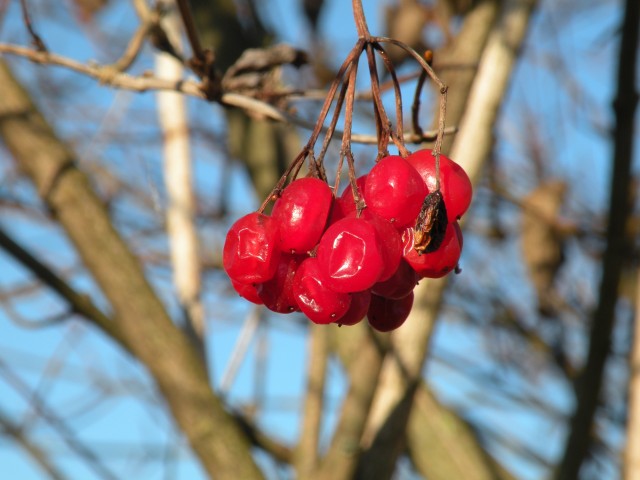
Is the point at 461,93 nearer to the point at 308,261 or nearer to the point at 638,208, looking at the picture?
the point at 308,261

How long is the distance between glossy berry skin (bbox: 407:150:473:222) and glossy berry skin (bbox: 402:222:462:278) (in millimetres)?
19

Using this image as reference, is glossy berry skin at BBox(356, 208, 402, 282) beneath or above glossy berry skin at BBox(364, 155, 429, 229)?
beneath

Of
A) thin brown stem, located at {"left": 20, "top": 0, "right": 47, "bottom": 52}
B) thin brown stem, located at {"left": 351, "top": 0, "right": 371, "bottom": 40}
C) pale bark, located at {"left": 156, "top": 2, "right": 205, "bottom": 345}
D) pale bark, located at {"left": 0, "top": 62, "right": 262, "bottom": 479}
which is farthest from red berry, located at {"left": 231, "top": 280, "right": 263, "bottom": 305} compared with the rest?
pale bark, located at {"left": 156, "top": 2, "right": 205, "bottom": 345}

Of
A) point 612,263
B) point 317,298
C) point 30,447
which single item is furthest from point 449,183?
point 30,447

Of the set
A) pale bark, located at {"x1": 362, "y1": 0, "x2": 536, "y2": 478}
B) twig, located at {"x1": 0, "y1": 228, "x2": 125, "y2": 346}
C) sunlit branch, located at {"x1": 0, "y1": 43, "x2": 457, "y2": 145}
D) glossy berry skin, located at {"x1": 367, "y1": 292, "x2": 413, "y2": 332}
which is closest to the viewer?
glossy berry skin, located at {"x1": 367, "y1": 292, "x2": 413, "y2": 332}

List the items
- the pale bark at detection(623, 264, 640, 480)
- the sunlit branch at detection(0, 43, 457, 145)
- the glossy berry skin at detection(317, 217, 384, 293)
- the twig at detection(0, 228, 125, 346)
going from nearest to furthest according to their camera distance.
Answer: the glossy berry skin at detection(317, 217, 384, 293) → the sunlit branch at detection(0, 43, 457, 145) → the pale bark at detection(623, 264, 640, 480) → the twig at detection(0, 228, 125, 346)

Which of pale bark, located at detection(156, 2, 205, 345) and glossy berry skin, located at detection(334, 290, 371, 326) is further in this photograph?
pale bark, located at detection(156, 2, 205, 345)

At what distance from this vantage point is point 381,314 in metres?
0.87

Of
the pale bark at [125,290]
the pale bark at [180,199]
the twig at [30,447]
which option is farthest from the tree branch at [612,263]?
the twig at [30,447]

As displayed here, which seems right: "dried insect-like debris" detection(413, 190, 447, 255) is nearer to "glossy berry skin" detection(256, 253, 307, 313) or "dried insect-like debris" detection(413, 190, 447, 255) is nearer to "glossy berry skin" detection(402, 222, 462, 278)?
"glossy berry skin" detection(402, 222, 462, 278)

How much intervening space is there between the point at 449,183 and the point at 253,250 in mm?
199

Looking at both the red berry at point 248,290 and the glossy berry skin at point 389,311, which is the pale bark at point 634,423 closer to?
the glossy berry skin at point 389,311

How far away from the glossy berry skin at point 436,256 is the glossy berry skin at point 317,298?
0.07 meters

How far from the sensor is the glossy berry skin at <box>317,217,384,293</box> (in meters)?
0.73
